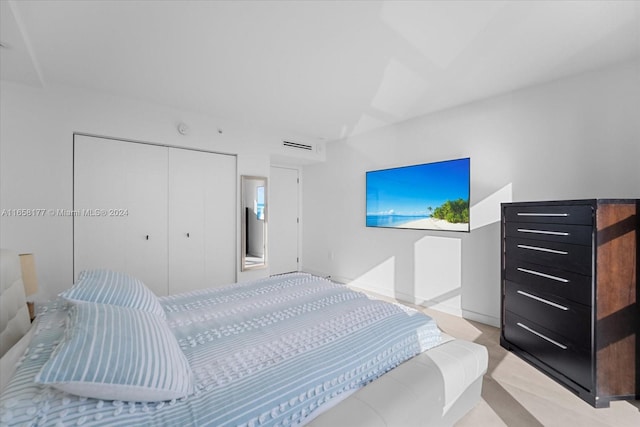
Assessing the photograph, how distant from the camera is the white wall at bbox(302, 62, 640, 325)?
2.40 m

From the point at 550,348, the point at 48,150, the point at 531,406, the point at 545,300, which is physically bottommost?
the point at 531,406

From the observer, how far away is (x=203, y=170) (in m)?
3.86

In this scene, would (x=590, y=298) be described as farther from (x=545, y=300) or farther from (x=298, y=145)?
(x=298, y=145)

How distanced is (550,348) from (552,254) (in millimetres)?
722

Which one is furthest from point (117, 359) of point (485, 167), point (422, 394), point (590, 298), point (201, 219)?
point (485, 167)

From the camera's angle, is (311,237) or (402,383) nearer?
(402,383)

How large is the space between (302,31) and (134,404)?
89.5 inches

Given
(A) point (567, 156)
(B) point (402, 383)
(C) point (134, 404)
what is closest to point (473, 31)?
(A) point (567, 156)

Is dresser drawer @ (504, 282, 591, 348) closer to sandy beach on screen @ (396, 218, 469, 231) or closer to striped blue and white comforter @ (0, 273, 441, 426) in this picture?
sandy beach on screen @ (396, 218, 469, 231)

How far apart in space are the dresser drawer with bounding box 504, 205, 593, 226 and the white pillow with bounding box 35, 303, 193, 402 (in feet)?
8.39

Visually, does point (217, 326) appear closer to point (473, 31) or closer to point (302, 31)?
point (302, 31)

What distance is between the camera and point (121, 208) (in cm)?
324

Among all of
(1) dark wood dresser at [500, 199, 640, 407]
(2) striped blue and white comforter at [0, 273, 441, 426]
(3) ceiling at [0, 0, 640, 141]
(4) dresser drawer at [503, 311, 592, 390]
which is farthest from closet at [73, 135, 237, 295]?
(1) dark wood dresser at [500, 199, 640, 407]

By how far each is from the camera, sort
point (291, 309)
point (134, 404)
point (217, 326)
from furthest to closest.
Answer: point (291, 309)
point (217, 326)
point (134, 404)
